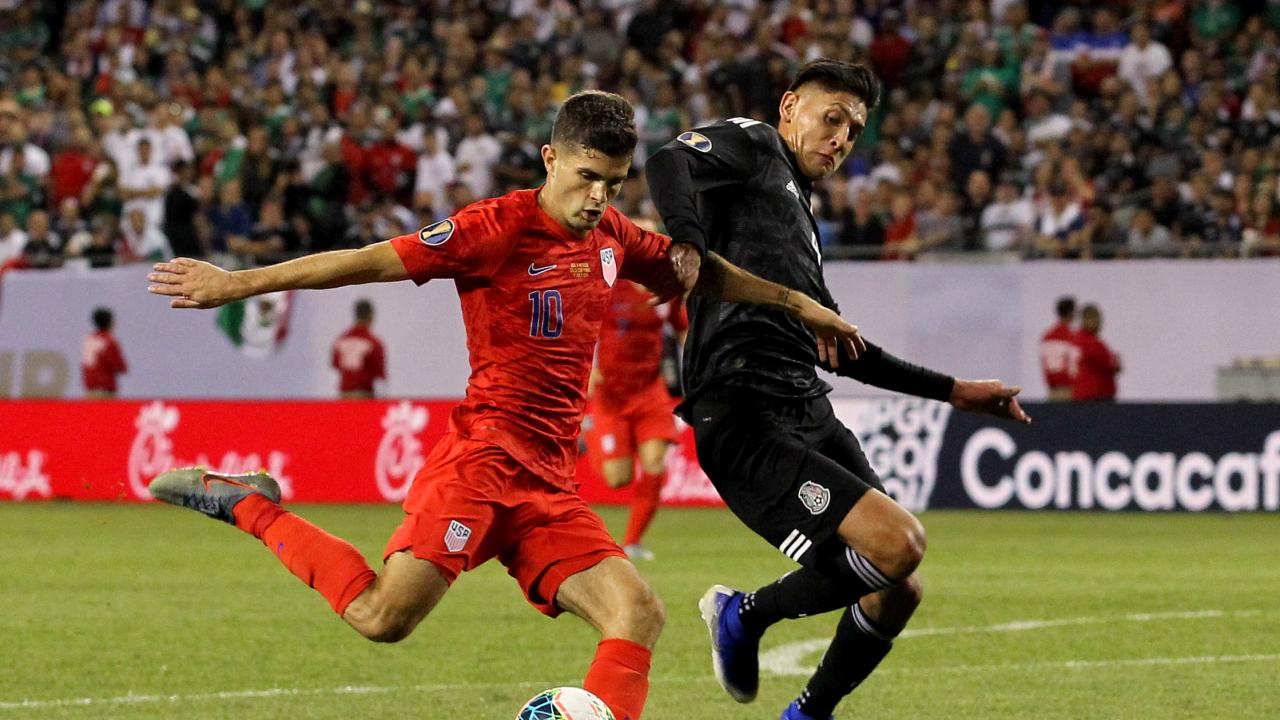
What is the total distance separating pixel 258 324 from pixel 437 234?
14333 mm

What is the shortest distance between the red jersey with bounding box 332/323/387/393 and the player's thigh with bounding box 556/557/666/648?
13271mm

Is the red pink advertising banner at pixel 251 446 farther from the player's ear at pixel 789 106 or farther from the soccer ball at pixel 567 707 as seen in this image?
the soccer ball at pixel 567 707

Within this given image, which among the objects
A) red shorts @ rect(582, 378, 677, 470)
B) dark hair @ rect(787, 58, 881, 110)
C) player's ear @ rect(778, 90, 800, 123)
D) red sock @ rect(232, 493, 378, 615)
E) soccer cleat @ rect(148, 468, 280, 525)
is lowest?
red shorts @ rect(582, 378, 677, 470)

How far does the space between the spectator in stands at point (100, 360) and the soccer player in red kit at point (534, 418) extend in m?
14.0

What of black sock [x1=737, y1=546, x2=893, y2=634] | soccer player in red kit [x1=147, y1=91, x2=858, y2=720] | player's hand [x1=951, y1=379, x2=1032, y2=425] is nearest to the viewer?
soccer player in red kit [x1=147, y1=91, x2=858, y2=720]

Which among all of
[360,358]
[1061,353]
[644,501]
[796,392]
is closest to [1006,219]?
[1061,353]

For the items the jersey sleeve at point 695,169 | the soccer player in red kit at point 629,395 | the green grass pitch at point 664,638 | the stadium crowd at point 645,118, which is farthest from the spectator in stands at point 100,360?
the jersey sleeve at point 695,169

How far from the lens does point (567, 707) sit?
5586mm

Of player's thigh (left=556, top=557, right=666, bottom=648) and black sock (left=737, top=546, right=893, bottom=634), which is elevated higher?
player's thigh (left=556, top=557, right=666, bottom=648)

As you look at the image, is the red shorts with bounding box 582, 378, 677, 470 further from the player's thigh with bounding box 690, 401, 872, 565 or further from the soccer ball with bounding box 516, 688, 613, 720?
the soccer ball with bounding box 516, 688, 613, 720

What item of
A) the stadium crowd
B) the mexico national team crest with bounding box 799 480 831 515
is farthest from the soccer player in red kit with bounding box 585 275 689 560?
the mexico national team crest with bounding box 799 480 831 515

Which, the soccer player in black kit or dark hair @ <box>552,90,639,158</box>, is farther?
the soccer player in black kit

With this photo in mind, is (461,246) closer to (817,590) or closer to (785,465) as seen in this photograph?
(785,465)

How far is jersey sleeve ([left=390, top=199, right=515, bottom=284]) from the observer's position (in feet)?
18.9
